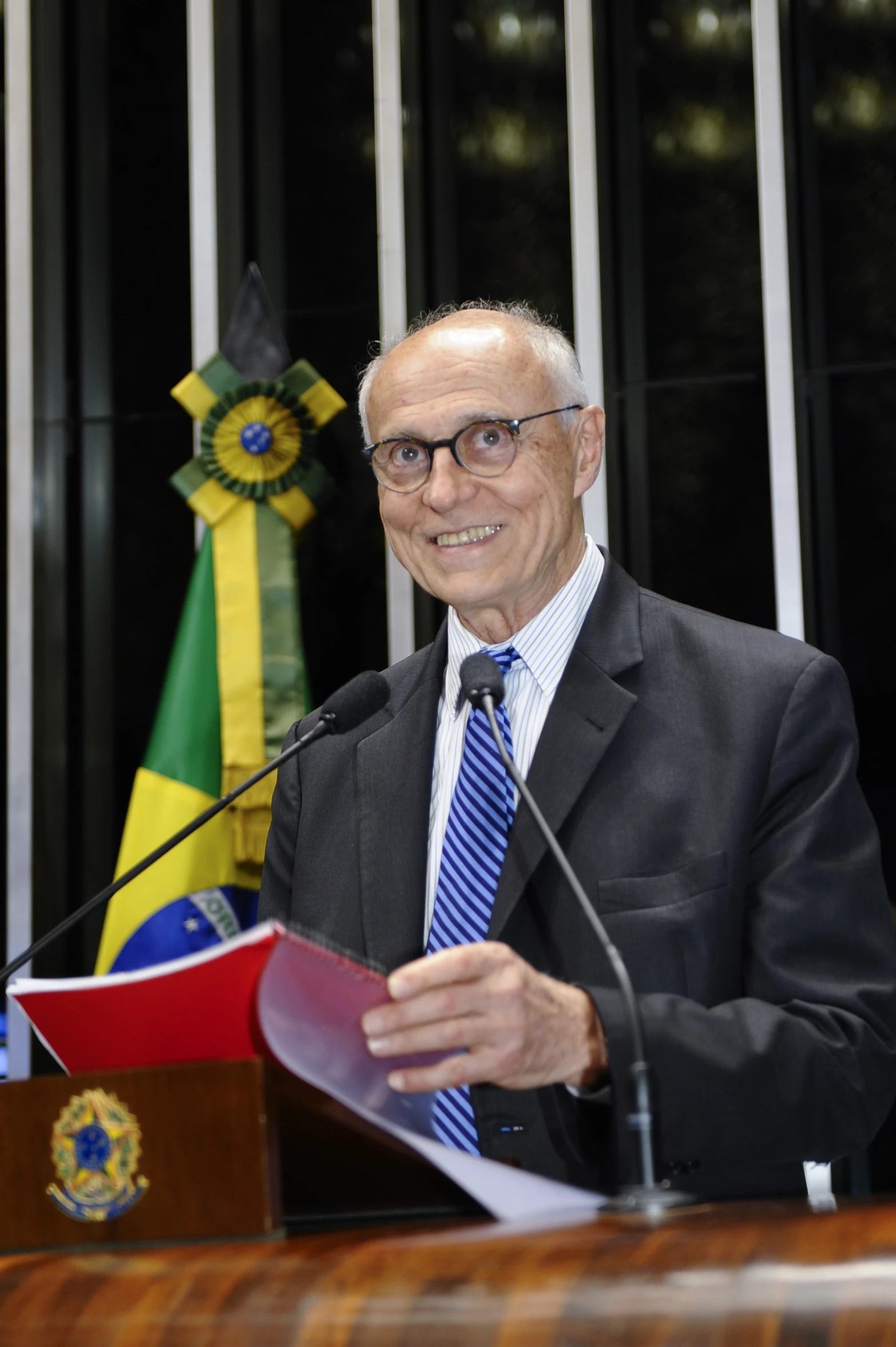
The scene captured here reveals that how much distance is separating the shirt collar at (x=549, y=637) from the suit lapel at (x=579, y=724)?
0.04 m

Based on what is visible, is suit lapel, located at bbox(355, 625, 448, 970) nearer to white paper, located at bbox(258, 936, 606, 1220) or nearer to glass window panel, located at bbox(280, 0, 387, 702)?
white paper, located at bbox(258, 936, 606, 1220)

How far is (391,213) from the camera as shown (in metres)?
3.85

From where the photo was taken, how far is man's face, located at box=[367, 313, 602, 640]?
2061 millimetres

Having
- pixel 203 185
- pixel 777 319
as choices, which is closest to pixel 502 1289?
pixel 777 319

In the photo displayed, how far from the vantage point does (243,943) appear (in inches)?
40.9

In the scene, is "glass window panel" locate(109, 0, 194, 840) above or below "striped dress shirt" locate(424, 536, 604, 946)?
above

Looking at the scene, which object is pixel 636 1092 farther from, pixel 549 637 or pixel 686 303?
pixel 686 303

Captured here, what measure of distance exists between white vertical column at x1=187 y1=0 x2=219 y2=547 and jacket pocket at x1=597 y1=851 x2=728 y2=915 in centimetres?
235

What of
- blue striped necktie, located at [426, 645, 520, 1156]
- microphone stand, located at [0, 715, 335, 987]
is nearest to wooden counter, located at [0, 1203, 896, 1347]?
microphone stand, located at [0, 715, 335, 987]

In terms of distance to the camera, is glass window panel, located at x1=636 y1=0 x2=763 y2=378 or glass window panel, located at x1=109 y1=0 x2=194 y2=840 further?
glass window panel, located at x1=109 y1=0 x2=194 y2=840

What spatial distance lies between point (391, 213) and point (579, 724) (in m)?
2.35

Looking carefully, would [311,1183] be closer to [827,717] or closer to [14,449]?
[827,717]

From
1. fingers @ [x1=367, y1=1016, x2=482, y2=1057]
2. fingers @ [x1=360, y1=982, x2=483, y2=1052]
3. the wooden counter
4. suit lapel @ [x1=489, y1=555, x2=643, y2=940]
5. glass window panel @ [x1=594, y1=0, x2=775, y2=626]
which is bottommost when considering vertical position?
the wooden counter

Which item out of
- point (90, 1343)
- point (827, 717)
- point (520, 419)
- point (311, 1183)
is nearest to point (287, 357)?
point (520, 419)
